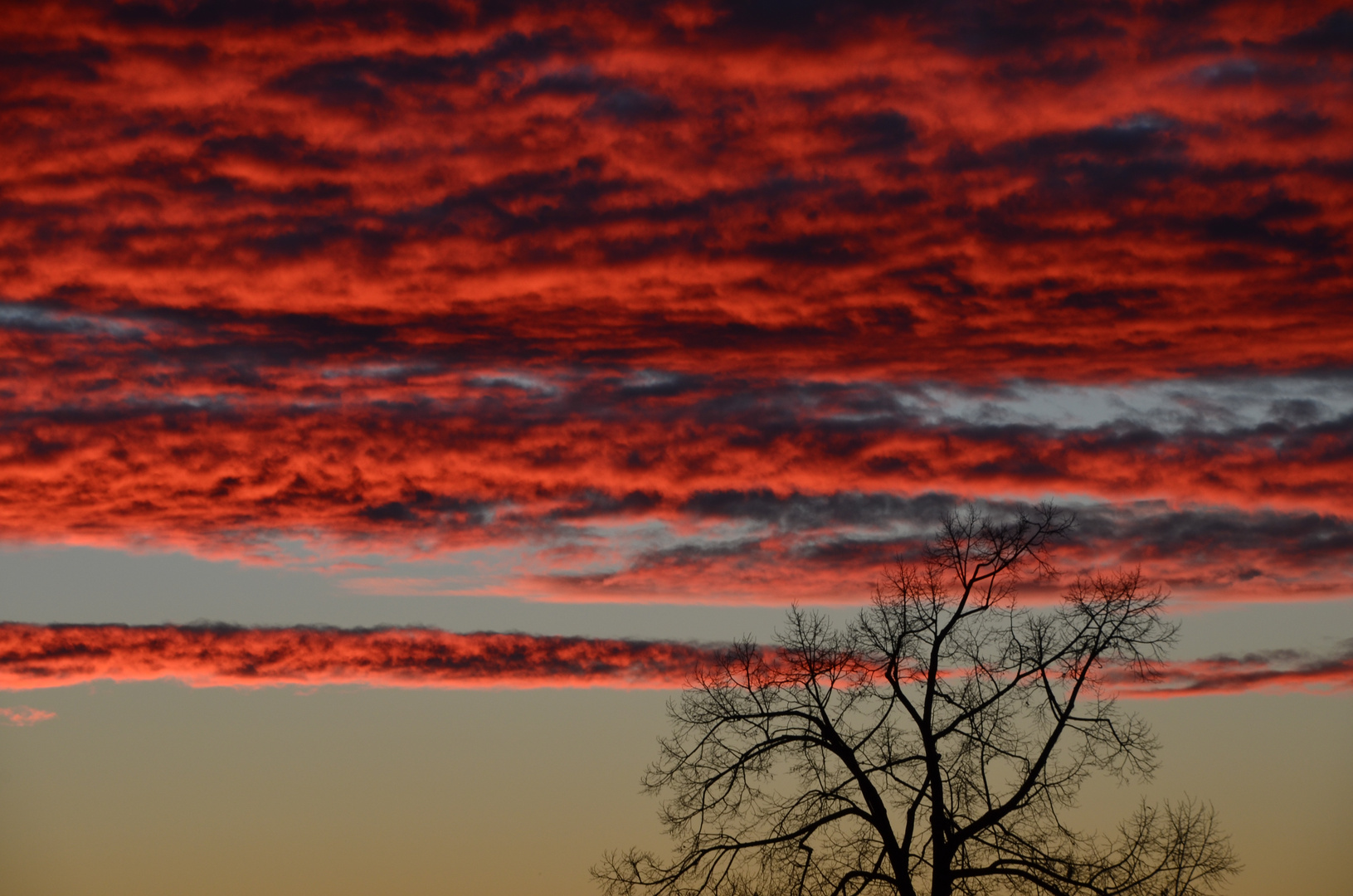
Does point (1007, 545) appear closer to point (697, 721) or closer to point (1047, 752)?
point (1047, 752)

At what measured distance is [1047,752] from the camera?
49156 millimetres

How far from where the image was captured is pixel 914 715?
162 feet

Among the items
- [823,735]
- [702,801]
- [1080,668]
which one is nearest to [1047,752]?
[1080,668]

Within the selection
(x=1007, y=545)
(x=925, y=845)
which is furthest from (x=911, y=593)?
(x=925, y=845)

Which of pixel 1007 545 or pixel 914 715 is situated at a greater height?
pixel 1007 545

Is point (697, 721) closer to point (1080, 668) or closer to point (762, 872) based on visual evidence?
point (762, 872)

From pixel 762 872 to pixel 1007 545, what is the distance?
393 inches

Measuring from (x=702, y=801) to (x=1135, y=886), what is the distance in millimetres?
10631

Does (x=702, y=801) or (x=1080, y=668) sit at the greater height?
(x=1080, y=668)


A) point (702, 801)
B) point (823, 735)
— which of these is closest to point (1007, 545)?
point (823, 735)

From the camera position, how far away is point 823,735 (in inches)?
1962

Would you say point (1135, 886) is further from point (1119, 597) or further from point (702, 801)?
point (702, 801)

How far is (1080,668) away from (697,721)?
9.50 meters

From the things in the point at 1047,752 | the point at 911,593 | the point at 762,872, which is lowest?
the point at 762,872
